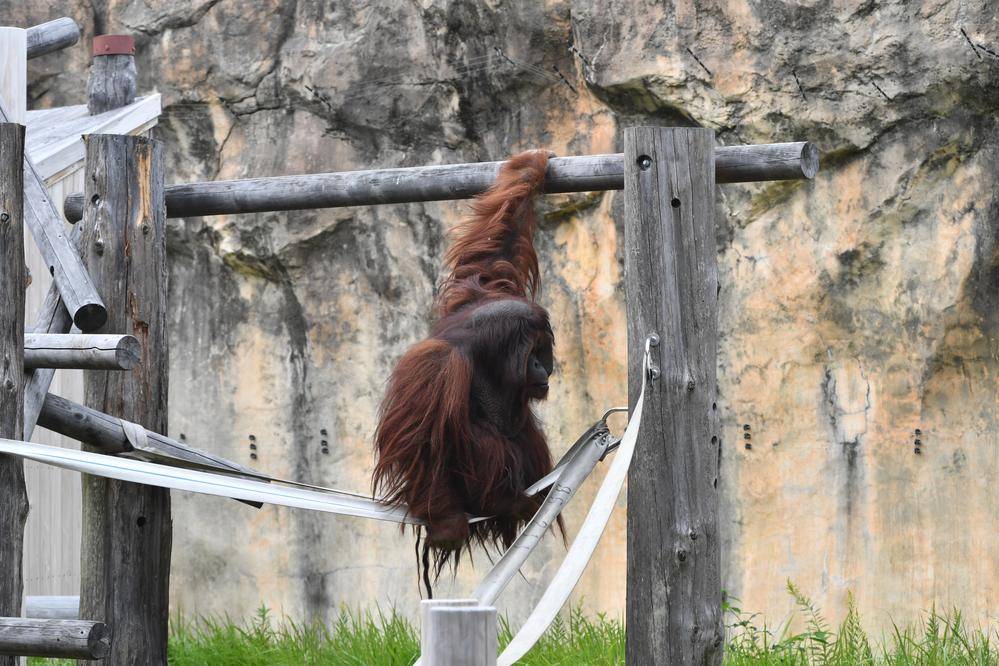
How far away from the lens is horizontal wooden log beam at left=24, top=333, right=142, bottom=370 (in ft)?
8.93

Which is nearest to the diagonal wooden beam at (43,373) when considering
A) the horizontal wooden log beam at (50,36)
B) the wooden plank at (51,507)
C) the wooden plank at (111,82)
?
the wooden plank at (111,82)

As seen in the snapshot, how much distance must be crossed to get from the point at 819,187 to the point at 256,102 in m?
2.72

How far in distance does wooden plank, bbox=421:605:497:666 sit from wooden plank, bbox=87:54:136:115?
2712 millimetres

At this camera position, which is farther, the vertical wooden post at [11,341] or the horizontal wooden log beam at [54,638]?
the vertical wooden post at [11,341]

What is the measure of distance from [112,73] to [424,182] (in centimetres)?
144

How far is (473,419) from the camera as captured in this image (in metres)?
3.15

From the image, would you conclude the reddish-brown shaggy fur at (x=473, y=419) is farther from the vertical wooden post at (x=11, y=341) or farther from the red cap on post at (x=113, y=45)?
the red cap on post at (x=113, y=45)

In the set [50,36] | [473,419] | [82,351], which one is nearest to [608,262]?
[50,36]

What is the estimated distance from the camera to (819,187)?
17.7ft

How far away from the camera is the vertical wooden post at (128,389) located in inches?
128

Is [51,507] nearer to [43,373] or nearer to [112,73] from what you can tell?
[112,73]

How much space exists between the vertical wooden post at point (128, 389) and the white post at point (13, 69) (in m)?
1.16

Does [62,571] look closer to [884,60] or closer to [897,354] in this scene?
[897,354]

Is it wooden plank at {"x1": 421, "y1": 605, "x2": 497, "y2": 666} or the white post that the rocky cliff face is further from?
wooden plank at {"x1": 421, "y1": 605, "x2": 497, "y2": 666}
